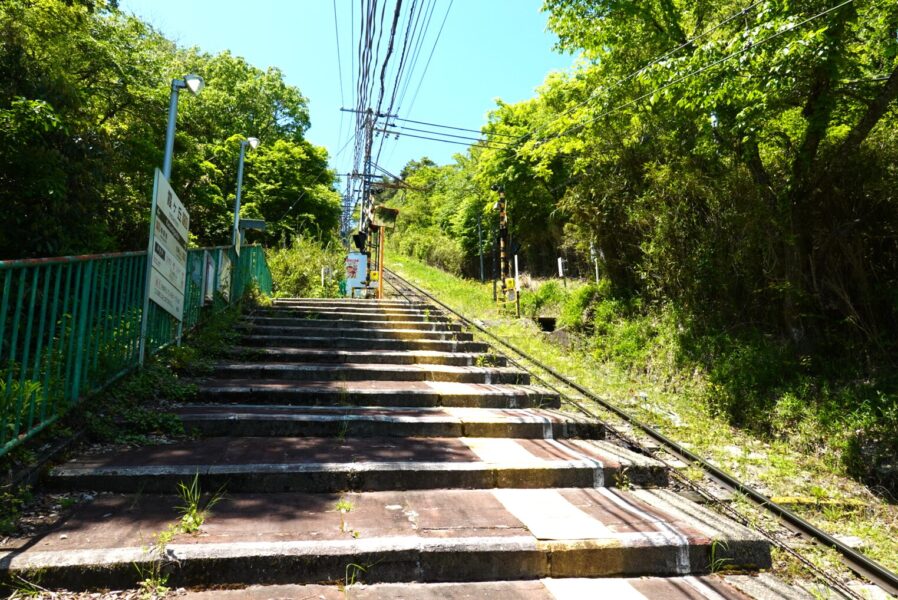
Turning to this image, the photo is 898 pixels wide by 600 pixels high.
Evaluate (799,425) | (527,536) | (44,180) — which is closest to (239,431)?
(527,536)

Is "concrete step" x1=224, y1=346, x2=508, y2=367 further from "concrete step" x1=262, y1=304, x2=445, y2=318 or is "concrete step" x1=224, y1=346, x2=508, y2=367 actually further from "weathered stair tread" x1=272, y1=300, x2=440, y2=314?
"weathered stair tread" x1=272, y1=300, x2=440, y2=314

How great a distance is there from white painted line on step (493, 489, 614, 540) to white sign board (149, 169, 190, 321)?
3789 mm

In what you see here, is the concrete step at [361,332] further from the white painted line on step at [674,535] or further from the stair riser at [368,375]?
the white painted line on step at [674,535]

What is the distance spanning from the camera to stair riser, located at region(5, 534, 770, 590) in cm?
233

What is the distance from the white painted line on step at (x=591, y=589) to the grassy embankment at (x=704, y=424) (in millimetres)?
1344

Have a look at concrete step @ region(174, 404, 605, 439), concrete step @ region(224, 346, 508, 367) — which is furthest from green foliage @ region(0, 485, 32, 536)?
concrete step @ region(224, 346, 508, 367)

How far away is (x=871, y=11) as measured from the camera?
6113 mm

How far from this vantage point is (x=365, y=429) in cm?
449

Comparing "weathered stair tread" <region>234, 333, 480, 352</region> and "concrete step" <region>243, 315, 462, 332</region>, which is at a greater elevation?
"concrete step" <region>243, 315, 462, 332</region>

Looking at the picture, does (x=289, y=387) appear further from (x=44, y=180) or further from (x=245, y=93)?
(x=245, y=93)

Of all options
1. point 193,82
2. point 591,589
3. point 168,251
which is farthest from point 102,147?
point 591,589

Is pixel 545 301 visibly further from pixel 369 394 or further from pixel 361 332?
pixel 369 394

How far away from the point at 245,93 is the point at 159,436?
29047 millimetres

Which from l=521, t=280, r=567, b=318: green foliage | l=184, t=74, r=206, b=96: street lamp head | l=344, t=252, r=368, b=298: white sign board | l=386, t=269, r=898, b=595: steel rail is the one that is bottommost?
l=386, t=269, r=898, b=595: steel rail
